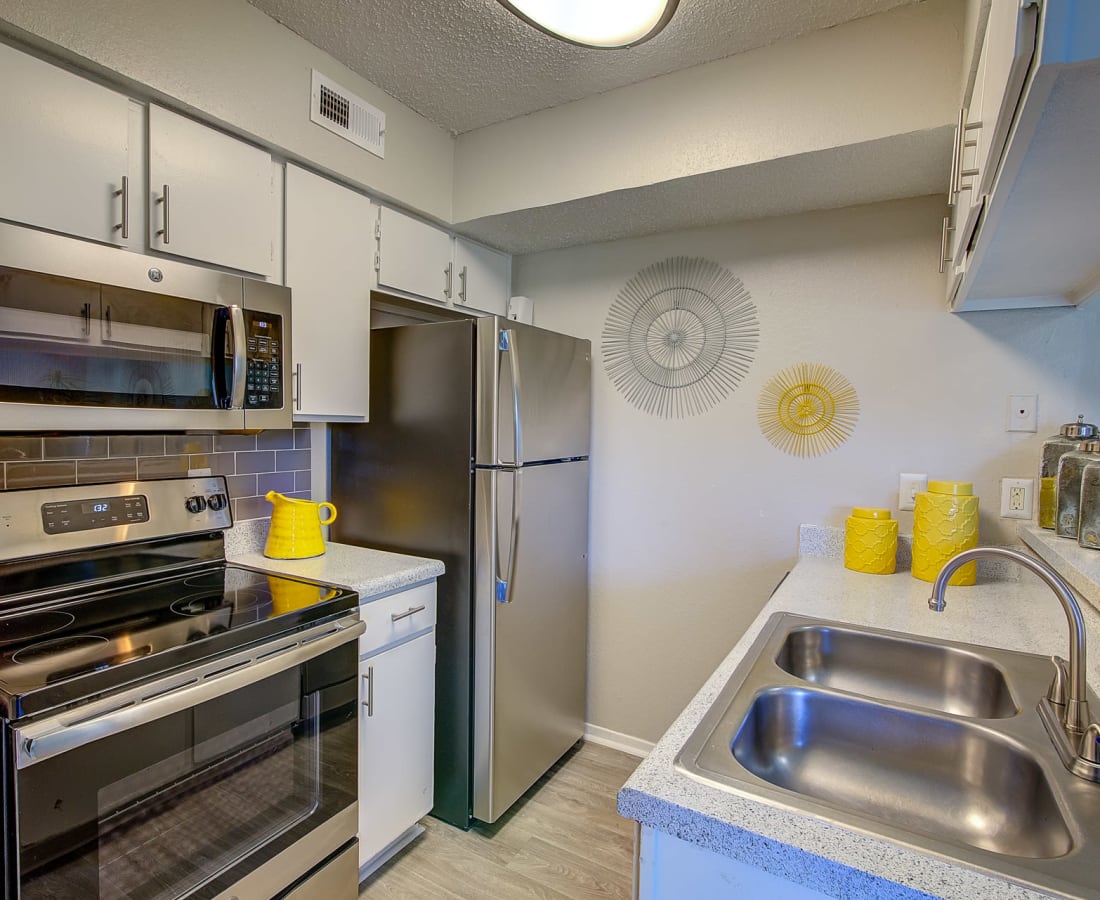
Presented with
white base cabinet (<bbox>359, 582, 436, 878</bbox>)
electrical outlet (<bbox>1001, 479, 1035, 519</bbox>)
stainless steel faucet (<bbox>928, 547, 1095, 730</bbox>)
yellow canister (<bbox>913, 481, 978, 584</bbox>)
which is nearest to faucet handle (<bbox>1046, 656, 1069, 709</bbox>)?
stainless steel faucet (<bbox>928, 547, 1095, 730</bbox>)

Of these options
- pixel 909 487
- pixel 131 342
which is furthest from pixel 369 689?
pixel 909 487

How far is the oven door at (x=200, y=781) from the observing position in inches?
38.4

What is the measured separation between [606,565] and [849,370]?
120 cm

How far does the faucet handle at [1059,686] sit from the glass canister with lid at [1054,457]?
87cm

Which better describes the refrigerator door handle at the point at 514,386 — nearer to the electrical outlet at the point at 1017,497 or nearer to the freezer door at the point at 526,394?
the freezer door at the point at 526,394

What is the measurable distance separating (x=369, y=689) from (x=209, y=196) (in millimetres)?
1353

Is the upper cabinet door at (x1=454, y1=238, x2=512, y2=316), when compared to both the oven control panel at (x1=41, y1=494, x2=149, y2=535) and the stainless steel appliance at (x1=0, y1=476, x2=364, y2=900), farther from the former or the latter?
the oven control panel at (x1=41, y1=494, x2=149, y2=535)

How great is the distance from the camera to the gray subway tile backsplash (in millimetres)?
1422

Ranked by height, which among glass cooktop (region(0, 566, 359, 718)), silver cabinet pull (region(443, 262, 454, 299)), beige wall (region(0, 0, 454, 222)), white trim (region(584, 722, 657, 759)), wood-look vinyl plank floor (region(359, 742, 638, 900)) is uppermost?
beige wall (region(0, 0, 454, 222))

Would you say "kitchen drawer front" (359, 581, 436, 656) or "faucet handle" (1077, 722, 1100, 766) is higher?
"faucet handle" (1077, 722, 1100, 766)

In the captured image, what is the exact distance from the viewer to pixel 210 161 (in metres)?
1.50

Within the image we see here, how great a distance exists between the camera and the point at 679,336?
2.36m

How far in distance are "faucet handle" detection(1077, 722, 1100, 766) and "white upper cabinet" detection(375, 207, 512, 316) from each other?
78.9 inches

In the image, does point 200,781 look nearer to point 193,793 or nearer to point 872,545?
point 193,793
